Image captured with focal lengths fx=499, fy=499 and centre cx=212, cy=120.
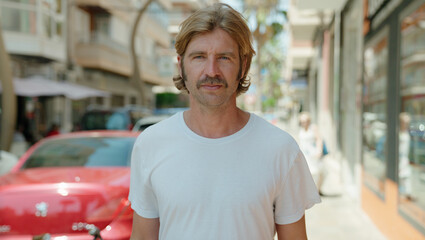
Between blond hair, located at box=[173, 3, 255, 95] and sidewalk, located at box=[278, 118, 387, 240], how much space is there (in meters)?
5.03

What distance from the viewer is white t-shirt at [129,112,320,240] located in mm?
1935

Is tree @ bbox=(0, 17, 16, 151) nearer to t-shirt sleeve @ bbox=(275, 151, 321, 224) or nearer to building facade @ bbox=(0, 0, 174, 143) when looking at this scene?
building facade @ bbox=(0, 0, 174, 143)

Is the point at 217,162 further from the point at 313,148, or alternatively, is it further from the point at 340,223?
the point at 313,148

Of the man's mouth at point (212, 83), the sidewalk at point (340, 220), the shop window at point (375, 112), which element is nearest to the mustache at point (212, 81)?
the man's mouth at point (212, 83)

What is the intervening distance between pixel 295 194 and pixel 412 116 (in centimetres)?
418

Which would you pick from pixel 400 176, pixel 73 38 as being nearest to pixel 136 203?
pixel 400 176

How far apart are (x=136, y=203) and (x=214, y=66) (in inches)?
26.5

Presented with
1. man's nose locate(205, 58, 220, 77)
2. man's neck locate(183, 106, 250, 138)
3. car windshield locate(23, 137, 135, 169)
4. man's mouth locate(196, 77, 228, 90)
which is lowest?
car windshield locate(23, 137, 135, 169)

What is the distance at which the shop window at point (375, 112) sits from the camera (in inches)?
283

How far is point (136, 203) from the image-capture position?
2125mm

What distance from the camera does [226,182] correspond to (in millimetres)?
1940

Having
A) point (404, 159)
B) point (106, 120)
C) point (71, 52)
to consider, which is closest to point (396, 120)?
point (404, 159)

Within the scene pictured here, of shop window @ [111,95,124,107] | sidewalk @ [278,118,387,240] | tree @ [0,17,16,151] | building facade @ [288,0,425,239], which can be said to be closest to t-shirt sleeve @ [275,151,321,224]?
building facade @ [288,0,425,239]

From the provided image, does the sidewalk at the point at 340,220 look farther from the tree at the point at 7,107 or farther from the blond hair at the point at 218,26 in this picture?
the tree at the point at 7,107
